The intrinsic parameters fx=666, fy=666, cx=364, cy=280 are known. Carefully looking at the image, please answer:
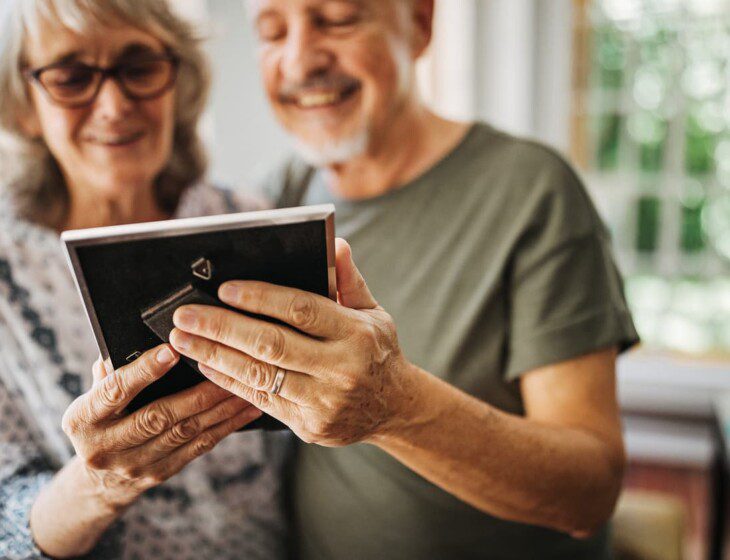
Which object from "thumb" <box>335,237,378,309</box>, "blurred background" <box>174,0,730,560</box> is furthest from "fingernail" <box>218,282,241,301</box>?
"blurred background" <box>174,0,730,560</box>

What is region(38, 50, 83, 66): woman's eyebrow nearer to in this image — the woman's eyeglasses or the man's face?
the woman's eyeglasses

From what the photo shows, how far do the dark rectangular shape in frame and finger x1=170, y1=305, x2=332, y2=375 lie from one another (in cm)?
2

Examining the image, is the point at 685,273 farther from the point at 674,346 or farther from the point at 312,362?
the point at 312,362

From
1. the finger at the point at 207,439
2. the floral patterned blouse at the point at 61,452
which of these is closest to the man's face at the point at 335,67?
the floral patterned blouse at the point at 61,452

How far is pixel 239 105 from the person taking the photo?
8.96 feet

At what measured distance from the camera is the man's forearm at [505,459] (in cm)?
82

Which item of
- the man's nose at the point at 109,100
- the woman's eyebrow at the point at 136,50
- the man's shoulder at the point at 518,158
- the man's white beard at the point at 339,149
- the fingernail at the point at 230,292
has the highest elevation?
the woman's eyebrow at the point at 136,50

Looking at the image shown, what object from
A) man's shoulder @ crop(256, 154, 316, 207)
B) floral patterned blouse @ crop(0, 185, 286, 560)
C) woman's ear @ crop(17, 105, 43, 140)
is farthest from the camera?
man's shoulder @ crop(256, 154, 316, 207)

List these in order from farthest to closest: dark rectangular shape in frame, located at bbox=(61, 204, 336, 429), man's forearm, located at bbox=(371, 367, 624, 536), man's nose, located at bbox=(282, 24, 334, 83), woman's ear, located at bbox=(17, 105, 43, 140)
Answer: man's nose, located at bbox=(282, 24, 334, 83) → woman's ear, located at bbox=(17, 105, 43, 140) → man's forearm, located at bbox=(371, 367, 624, 536) → dark rectangular shape in frame, located at bbox=(61, 204, 336, 429)

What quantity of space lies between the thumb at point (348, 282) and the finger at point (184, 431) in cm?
17

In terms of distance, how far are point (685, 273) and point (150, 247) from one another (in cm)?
284

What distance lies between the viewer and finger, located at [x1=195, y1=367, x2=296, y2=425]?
26.7 inches

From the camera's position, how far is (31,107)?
1050 mm

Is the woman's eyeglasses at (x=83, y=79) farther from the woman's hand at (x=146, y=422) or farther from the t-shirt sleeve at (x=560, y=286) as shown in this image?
the t-shirt sleeve at (x=560, y=286)
